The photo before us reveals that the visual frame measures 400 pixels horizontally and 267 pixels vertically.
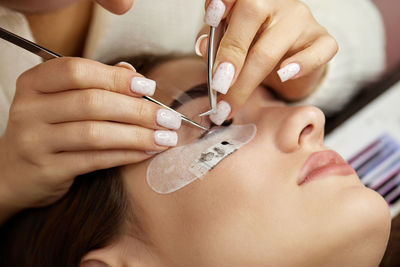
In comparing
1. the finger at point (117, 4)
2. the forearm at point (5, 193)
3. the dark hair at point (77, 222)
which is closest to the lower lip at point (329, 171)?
the dark hair at point (77, 222)

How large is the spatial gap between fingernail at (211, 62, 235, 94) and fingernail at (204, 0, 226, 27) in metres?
0.07

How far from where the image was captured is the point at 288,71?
2.29 ft

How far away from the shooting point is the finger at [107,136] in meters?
0.67

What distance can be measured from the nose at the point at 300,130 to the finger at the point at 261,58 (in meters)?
0.10

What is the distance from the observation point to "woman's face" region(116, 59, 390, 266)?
0.67 m

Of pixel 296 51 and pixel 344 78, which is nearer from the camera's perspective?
pixel 296 51

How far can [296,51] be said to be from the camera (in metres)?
0.76

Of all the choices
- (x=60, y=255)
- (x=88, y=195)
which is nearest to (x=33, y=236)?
(x=60, y=255)

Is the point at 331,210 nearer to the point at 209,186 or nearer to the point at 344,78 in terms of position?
the point at 209,186

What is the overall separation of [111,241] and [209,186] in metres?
0.23

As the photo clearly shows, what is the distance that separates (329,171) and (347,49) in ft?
1.88

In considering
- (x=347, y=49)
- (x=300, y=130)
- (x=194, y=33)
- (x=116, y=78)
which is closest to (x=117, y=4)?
(x=116, y=78)

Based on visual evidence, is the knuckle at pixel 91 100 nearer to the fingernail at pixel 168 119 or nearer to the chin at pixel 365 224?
the fingernail at pixel 168 119

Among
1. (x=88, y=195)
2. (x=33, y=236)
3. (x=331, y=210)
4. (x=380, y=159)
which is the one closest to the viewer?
(x=331, y=210)
